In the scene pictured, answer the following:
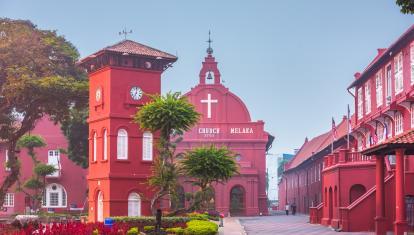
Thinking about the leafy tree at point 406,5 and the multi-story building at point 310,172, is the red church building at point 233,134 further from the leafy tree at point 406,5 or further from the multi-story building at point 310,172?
the leafy tree at point 406,5

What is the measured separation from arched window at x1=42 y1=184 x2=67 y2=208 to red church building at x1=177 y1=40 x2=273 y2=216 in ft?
37.7

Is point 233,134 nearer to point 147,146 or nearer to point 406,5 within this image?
point 147,146

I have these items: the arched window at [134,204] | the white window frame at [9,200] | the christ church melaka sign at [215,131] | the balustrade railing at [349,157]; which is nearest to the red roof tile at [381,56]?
the balustrade railing at [349,157]

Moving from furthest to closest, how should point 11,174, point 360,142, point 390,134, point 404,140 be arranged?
point 11,174 → point 360,142 → point 390,134 → point 404,140

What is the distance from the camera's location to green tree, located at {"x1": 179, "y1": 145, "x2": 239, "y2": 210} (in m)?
39.3

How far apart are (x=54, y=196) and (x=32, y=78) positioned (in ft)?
82.9

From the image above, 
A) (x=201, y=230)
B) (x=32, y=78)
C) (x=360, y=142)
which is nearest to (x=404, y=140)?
(x=201, y=230)

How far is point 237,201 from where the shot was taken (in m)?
70.4

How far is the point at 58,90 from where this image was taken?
49.3 metres

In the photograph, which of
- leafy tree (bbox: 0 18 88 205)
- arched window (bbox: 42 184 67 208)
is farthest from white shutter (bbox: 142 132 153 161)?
arched window (bbox: 42 184 67 208)

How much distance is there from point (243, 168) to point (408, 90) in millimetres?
33979

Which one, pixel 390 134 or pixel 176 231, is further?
pixel 390 134

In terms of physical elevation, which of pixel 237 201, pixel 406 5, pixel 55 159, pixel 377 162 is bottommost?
pixel 237 201

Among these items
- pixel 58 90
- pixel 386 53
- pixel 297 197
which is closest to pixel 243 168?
pixel 297 197
